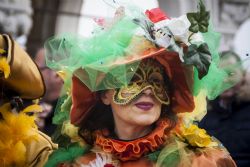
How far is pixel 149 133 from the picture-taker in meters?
2.51

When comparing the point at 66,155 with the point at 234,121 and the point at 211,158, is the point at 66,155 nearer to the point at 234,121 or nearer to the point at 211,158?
the point at 211,158

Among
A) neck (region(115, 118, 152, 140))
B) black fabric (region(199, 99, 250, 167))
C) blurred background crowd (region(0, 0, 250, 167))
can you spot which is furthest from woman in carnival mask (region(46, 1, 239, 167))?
black fabric (region(199, 99, 250, 167))

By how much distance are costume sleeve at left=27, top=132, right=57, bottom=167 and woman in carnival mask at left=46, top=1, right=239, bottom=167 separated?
0.16 ft

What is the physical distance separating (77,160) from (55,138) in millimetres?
184

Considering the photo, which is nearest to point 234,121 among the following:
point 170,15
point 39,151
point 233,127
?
point 233,127

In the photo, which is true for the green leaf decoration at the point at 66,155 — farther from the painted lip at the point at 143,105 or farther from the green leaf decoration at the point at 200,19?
the green leaf decoration at the point at 200,19

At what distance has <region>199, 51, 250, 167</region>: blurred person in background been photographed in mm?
3328

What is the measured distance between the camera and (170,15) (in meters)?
6.77

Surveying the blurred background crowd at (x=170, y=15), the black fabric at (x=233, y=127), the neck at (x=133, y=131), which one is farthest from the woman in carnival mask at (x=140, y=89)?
the black fabric at (x=233, y=127)

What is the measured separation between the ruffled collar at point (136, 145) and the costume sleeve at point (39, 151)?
9.2 inches

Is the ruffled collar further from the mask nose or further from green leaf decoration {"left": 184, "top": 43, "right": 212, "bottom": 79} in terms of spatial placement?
green leaf decoration {"left": 184, "top": 43, "right": 212, "bottom": 79}

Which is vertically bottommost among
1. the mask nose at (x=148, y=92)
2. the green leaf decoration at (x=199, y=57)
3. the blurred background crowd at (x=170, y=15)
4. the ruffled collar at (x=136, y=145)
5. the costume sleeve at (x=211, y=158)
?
the blurred background crowd at (x=170, y=15)

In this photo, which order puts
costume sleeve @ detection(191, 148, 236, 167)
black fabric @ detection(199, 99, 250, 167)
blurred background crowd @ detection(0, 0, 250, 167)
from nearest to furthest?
costume sleeve @ detection(191, 148, 236, 167) < black fabric @ detection(199, 99, 250, 167) < blurred background crowd @ detection(0, 0, 250, 167)

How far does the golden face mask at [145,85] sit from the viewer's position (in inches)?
97.0
